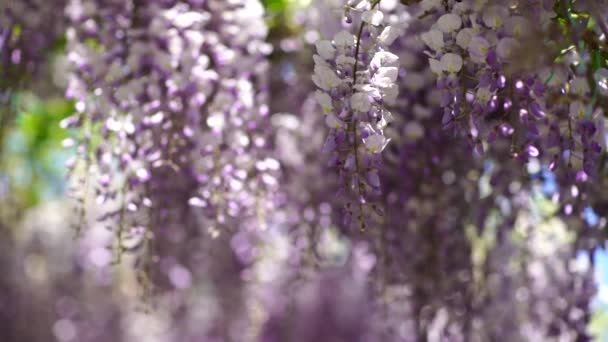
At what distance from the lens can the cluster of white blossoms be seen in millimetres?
1174

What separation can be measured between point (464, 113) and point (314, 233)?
0.95 metres

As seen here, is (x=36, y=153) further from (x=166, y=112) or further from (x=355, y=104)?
(x=355, y=104)

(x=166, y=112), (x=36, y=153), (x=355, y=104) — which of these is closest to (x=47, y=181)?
(x=36, y=153)

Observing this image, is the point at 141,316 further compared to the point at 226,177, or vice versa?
the point at 141,316

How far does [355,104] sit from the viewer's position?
117 cm

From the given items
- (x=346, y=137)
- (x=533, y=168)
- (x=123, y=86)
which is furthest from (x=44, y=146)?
(x=346, y=137)

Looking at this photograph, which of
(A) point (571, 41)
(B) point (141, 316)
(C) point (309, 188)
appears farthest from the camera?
(B) point (141, 316)

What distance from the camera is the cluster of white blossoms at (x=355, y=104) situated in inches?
46.2

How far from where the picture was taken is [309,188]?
226 centimetres

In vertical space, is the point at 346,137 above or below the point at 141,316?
above

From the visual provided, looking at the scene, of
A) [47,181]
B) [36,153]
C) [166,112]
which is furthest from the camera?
[47,181]

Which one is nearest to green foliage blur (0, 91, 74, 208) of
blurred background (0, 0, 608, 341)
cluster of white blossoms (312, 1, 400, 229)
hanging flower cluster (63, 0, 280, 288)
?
blurred background (0, 0, 608, 341)

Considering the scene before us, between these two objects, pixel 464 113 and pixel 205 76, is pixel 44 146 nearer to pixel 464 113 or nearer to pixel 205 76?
pixel 205 76

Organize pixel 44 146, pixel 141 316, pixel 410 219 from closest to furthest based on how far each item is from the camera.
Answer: pixel 410 219 < pixel 44 146 < pixel 141 316
